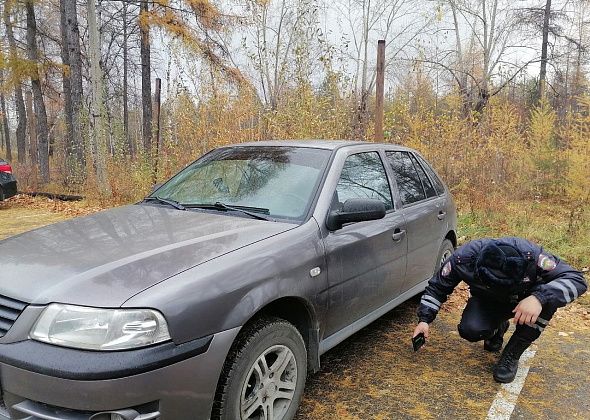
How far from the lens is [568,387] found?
10.2 ft

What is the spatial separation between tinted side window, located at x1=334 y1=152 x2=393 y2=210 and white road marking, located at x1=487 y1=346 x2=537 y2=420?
147 centimetres

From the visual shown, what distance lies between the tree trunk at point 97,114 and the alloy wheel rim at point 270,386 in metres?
8.66

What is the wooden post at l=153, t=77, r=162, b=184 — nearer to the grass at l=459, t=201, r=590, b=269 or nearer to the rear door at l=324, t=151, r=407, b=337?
the grass at l=459, t=201, r=590, b=269

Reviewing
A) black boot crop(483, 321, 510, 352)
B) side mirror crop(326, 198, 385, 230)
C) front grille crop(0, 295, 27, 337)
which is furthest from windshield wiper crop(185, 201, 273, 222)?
black boot crop(483, 321, 510, 352)

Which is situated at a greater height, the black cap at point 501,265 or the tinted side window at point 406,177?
the tinted side window at point 406,177

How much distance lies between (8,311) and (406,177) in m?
3.08

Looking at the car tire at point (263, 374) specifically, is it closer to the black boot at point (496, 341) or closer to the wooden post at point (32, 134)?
the black boot at point (496, 341)

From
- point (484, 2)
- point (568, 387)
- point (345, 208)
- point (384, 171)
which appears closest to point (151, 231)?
point (345, 208)

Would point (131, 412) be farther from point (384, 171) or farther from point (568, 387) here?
point (568, 387)

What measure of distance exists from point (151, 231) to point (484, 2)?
82.8 feet

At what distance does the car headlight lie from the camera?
69.9 inches

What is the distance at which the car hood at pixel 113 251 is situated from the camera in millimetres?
1889

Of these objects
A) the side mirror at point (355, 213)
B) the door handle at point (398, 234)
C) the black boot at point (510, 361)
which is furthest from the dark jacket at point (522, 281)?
the side mirror at point (355, 213)

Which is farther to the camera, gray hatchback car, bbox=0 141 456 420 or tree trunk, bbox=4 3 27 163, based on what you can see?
tree trunk, bbox=4 3 27 163
